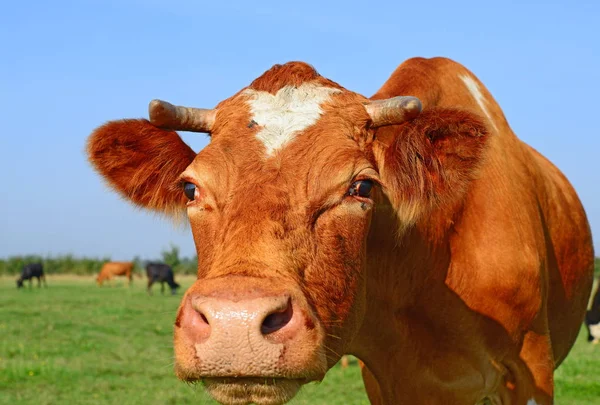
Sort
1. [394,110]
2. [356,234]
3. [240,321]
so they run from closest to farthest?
[240,321] < [356,234] < [394,110]

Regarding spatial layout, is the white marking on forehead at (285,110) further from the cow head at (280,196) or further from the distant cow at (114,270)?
the distant cow at (114,270)

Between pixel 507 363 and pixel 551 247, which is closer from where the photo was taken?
pixel 507 363

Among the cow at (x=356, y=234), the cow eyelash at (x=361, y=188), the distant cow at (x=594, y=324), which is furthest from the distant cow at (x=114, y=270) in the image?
the cow eyelash at (x=361, y=188)

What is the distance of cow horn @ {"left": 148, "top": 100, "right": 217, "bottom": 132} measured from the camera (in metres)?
3.85

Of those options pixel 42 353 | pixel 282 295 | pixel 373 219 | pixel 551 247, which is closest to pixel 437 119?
pixel 373 219

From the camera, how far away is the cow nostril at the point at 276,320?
2.71 meters

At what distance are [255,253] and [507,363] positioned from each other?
247 centimetres

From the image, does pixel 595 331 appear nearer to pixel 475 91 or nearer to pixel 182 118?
pixel 475 91

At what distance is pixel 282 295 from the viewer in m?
2.73

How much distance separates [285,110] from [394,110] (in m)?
0.59

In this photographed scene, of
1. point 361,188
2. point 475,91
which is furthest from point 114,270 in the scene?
point 361,188

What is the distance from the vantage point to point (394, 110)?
3.80 metres

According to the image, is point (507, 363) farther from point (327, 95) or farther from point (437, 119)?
point (327, 95)

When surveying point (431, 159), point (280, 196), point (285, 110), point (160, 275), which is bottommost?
point (160, 275)
